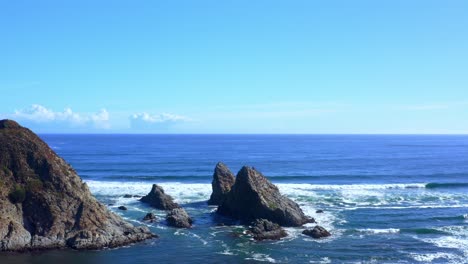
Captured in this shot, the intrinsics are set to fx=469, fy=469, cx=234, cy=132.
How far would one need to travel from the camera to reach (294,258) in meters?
40.6

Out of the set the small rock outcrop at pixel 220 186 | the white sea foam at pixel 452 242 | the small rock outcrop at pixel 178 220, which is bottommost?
the white sea foam at pixel 452 242

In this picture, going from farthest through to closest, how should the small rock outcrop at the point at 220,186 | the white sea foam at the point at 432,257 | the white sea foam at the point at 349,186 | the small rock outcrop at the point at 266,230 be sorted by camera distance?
the white sea foam at the point at 349,186
the small rock outcrop at the point at 220,186
the small rock outcrop at the point at 266,230
the white sea foam at the point at 432,257

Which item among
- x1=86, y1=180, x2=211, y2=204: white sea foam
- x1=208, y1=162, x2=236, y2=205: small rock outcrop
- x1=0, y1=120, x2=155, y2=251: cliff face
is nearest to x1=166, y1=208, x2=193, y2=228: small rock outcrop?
x1=0, y1=120, x2=155, y2=251: cliff face

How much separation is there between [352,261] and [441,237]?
13.5 m

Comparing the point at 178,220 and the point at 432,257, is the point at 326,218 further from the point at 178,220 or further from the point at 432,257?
the point at 178,220

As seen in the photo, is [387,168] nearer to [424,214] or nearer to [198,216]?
[424,214]

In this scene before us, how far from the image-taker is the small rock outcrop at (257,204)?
52.3 m

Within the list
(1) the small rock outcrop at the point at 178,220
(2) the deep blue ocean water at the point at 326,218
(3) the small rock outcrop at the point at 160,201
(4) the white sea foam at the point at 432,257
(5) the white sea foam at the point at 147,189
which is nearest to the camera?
(4) the white sea foam at the point at 432,257

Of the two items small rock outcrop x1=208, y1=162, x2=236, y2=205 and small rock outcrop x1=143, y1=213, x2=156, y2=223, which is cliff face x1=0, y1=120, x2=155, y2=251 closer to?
small rock outcrop x1=143, y1=213, x2=156, y2=223

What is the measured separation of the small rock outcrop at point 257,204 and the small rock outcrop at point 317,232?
391cm

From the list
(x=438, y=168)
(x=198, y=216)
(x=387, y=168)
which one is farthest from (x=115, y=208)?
(x=438, y=168)

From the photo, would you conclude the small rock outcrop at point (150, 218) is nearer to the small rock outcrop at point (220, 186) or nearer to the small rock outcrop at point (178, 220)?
the small rock outcrop at point (178, 220)

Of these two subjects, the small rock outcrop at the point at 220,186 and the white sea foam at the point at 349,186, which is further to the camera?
the white sea foam at the point at 349,186

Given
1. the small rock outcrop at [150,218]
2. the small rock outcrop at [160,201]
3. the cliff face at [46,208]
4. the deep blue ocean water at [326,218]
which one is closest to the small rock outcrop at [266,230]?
the deep blue ocean water at [326,218]
